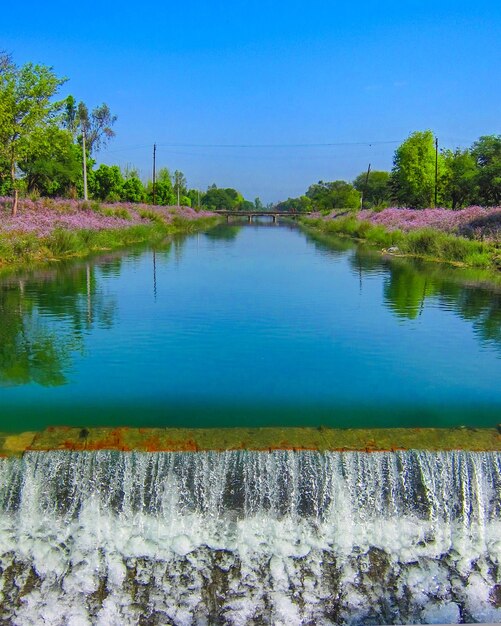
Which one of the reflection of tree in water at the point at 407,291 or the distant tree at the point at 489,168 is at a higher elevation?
the distant tree at the point at 489,168

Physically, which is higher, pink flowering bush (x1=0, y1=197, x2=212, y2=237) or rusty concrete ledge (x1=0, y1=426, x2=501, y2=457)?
pink flowering bush (x1=0, y1=197, x2=212, y2=237)

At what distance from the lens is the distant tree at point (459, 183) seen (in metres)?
39.1

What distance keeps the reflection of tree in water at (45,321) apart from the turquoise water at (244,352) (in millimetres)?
35

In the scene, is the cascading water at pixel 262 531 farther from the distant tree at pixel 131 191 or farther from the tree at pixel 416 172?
the distant tree at pixel 131 191

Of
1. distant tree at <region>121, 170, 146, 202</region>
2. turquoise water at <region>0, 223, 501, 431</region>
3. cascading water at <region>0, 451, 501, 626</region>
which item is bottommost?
cascading water at <region>0, 451, 501, 626</region>

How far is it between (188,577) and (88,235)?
20560mm

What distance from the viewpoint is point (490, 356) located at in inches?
388

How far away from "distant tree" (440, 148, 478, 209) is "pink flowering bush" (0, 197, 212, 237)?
21.0 meters

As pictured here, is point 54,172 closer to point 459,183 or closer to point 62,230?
point 62,230

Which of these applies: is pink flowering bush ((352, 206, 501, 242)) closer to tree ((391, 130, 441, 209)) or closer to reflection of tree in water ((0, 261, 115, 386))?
tree ((391, 130, 441, 209))

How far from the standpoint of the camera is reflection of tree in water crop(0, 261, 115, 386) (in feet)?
28.9

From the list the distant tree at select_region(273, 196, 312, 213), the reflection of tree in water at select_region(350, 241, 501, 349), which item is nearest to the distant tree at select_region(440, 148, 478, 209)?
the reflection of tree in water at select_region(350, 241, 501, 349)

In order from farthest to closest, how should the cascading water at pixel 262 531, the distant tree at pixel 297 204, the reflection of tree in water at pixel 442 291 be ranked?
1. the distant tree at pixel 297 204
2. the reflection of tree in water at pixel 442 291
3. the cascading water at pixel 262 531

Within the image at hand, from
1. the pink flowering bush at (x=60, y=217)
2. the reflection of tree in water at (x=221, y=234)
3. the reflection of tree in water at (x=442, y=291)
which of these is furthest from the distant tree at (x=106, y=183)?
the reflection of tree in water at (x=442, y=291)
